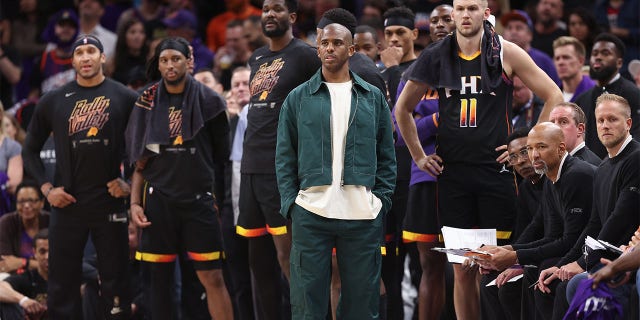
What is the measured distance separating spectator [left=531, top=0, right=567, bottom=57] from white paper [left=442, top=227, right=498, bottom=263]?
14.2 ft

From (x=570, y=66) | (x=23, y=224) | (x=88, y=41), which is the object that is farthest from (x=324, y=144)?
(x=23, y=224)

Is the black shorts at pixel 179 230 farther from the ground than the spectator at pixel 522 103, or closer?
closer

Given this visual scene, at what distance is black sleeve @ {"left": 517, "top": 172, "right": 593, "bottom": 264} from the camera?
6625mm

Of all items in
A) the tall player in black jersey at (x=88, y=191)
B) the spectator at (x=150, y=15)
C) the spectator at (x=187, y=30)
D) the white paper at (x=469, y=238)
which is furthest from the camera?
the spectator at (x=150, y=15)

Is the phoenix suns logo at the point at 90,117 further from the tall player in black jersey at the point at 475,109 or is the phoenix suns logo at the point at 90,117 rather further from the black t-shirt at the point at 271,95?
the tall player in black jersey at the point at 475,109

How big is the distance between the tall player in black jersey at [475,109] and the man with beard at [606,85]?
1344 mm

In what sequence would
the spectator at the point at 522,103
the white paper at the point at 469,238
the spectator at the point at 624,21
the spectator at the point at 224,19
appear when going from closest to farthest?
the white paper at the point at 469,238, the spectator at the point at 522,103, the spectator at the point at 624,21, the spectator at the point at 224,19

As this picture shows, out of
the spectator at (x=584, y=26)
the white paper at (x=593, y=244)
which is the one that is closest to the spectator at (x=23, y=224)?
the white paper at (x=593, y=244)

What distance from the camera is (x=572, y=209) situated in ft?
21.7

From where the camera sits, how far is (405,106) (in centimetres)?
729

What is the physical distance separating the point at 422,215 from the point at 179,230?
1.73 meters

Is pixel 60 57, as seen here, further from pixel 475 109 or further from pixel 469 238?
pixel 469 238

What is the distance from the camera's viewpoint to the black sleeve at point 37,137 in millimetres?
8445

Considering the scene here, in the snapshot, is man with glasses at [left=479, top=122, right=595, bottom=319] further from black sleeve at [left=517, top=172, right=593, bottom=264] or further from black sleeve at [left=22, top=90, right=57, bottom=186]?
black sleeve at [left=22, top=90, right=57, bottom=186]
